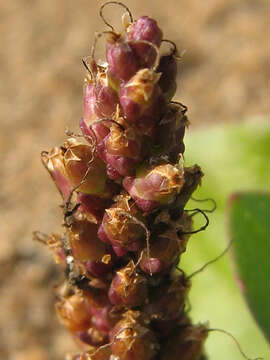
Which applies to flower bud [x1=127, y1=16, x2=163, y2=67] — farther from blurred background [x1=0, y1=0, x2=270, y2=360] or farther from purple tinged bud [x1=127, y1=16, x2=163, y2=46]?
blurred background [x1=0, y1=0, x2=270, y2=360]

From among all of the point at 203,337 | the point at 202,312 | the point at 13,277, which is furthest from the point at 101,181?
the point at 13,277

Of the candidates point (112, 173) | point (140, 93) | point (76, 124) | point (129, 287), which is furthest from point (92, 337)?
point (76, 124)

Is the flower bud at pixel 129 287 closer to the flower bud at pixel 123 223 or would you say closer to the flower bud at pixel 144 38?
the flower bud at pixel 123 223

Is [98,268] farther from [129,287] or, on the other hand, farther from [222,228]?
[222,228]

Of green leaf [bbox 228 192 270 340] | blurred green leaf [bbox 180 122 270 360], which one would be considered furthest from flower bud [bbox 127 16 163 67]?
blurred green leaf [bbox 180 122 270 360]

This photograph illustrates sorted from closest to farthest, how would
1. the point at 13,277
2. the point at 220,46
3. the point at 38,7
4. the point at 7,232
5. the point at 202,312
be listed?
1. the point at 202,312
2. the point at 13,277
3. the point at 7,232
4. the point at 220,46
5. the point at 38,7

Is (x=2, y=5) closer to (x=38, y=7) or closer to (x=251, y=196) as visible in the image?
(x=38, y=7)

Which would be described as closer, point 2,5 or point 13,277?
point 13,277
